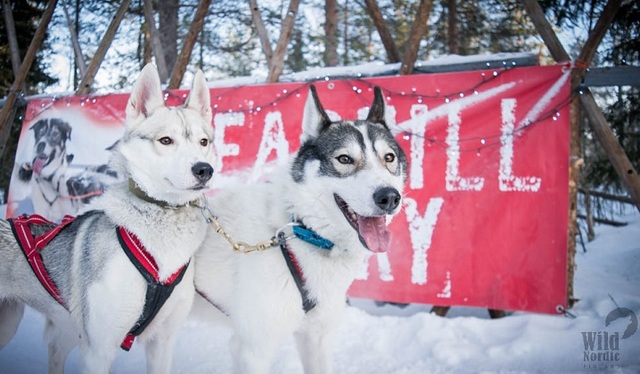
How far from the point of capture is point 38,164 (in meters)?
5.55

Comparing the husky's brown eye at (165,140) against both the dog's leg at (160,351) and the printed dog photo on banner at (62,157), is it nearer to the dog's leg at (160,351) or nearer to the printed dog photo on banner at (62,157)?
the dog's leg at (160,351)

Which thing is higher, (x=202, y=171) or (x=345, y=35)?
(x=345, y=35)

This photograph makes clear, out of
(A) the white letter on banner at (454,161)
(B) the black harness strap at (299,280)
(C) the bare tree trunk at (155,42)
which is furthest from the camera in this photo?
(C) the bare tree trunk at (155,42)

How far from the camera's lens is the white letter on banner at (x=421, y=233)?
147 inches

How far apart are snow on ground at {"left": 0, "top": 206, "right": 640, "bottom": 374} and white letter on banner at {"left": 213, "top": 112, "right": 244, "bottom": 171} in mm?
1953

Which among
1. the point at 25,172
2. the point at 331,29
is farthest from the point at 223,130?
the point at 331,29

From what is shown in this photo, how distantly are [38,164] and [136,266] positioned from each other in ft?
16.4

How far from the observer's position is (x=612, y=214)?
28.1 feet

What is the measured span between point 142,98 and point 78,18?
823 centimetres

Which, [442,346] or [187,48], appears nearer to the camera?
[442,346]

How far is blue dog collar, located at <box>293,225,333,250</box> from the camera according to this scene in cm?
197

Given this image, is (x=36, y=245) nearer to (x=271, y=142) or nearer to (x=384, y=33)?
(x=271, y=142)

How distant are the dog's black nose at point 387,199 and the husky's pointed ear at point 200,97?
4.06 ft
